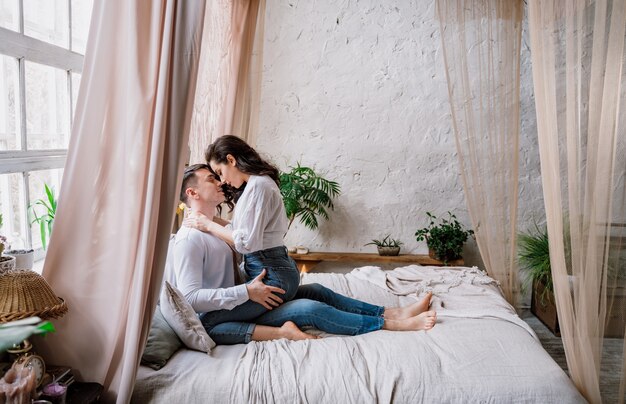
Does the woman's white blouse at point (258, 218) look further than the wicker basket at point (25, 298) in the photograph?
Yes

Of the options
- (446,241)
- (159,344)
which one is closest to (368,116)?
(446,241)

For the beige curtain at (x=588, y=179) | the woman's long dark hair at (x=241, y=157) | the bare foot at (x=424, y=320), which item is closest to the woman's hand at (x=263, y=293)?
the woman's long dark hair at (x=241, y=157)

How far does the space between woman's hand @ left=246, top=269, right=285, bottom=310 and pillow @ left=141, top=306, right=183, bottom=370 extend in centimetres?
39

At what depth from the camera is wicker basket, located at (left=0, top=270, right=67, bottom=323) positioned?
1606 millimetres

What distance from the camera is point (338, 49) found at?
15.8 feet

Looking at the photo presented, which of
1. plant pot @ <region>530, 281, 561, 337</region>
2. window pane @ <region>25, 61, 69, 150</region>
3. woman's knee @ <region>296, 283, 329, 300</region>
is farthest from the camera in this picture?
plant pot @ <region>530, 281, 561, 337</region>

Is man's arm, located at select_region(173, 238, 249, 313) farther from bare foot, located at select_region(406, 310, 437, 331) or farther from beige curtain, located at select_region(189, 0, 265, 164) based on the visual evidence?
beige curtain, located at select_region(189, 0, 265, 164)

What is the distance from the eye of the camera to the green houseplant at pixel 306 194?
454cm

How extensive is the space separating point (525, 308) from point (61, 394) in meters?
4.03

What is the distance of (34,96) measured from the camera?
9.13ft

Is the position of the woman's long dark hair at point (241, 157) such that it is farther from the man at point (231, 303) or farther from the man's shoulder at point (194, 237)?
the man's shoulder at point (194, 237)

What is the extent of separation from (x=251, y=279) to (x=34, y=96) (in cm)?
142

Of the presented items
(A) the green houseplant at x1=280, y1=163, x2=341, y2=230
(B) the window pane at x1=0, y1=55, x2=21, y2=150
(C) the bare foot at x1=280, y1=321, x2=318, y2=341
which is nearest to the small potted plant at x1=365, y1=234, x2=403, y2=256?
(A) the green houseplant at x1=280, y1=163, x2=341, y2=230

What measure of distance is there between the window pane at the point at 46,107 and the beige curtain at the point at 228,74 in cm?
71
